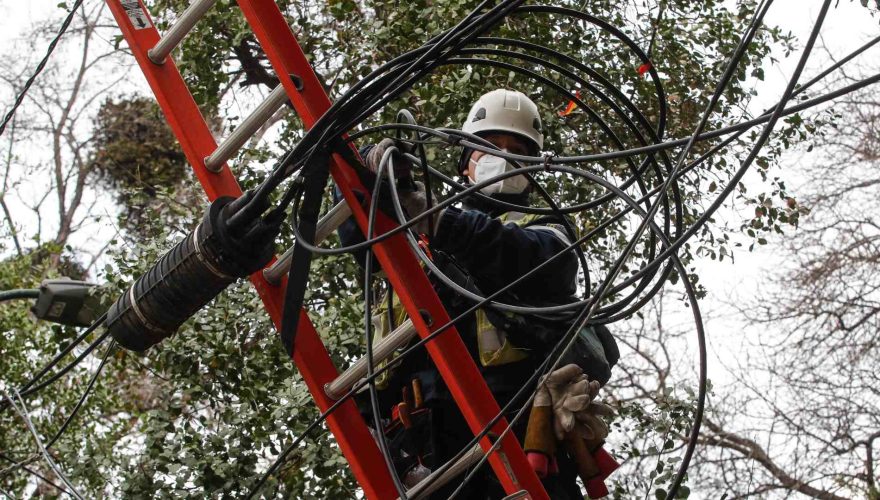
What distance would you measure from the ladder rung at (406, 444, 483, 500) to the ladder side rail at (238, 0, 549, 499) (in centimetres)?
5

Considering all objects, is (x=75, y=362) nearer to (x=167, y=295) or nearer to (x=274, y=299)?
(x=167, y=295)

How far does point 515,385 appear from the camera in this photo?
156 inches

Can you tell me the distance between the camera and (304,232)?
3664mm

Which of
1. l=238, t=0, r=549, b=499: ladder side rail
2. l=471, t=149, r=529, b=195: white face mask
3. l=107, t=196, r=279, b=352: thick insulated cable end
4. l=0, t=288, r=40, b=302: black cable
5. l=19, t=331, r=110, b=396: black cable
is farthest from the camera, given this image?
l=0, t=288, r=40, b=302: black cable

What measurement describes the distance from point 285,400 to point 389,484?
198 centimetres

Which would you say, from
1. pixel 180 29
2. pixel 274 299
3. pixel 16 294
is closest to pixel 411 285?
pixel 274 299

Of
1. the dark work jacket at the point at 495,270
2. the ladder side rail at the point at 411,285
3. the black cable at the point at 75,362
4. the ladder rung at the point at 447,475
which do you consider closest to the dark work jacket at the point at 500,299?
the dark work jacket at the point at 495,270

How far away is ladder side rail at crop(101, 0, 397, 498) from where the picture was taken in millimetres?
3807

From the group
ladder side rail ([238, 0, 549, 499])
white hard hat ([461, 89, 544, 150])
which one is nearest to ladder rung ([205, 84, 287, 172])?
ladder side rail ([238, 0, 549, 499])

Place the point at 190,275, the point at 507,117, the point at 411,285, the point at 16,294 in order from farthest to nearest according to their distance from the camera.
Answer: the point at 16,294, the point at 507,117, the point at 190,275, the point at 411,285

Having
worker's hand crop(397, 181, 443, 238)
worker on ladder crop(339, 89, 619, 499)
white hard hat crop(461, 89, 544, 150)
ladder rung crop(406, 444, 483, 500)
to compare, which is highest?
white hard hat crop(461, 89, 544, 150)

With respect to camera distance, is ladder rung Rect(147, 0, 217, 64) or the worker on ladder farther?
ladder rung Rect(147, 0, 217, 64)

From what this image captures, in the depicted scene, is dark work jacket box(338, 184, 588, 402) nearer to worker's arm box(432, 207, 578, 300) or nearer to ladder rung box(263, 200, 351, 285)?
worker's arm box(432, 207, 578, 300)

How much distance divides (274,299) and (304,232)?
346 millimetres
